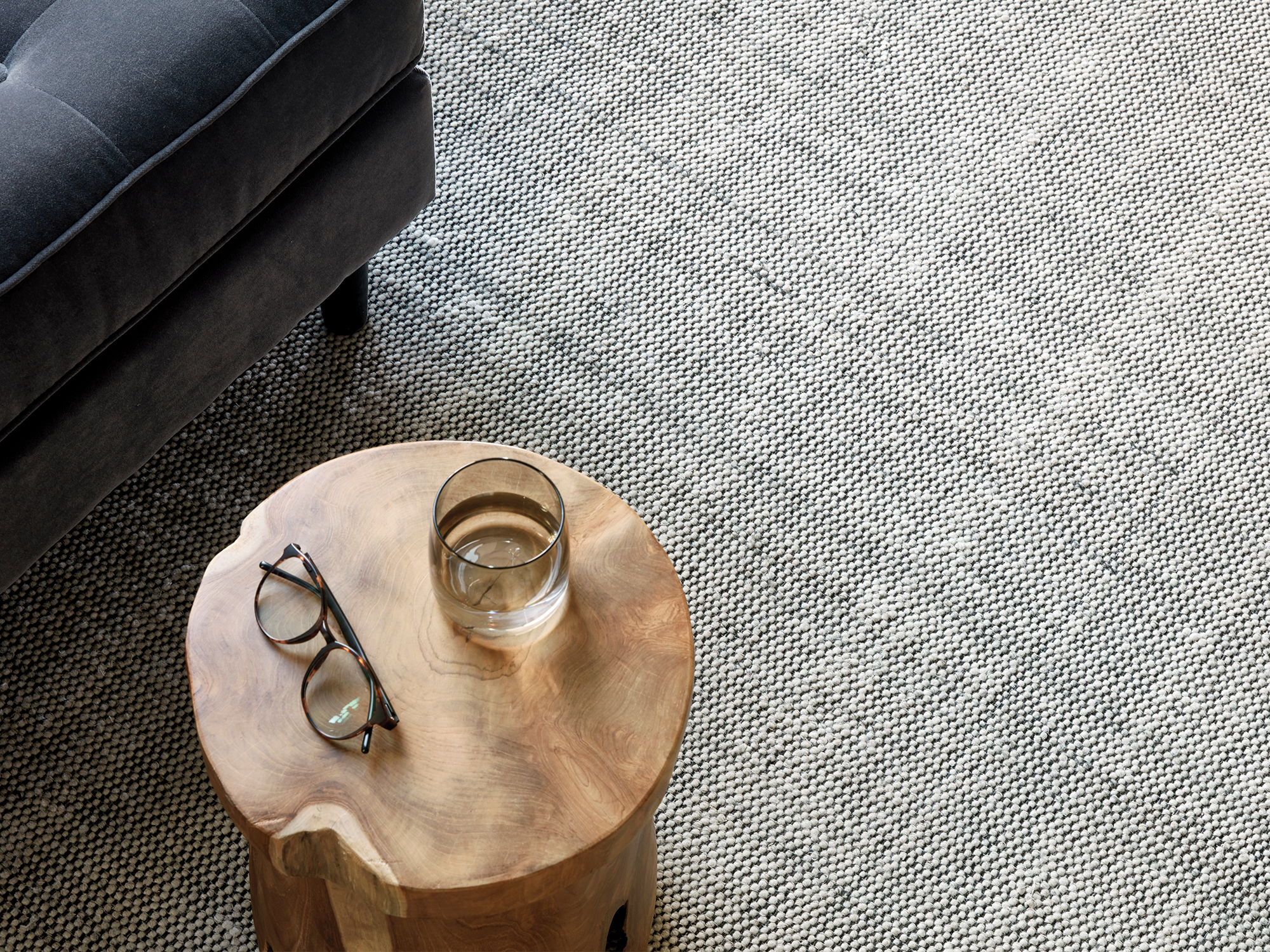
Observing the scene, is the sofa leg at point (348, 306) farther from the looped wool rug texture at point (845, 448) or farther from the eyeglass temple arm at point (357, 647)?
the eyeglass temple arm at point (357, 647)

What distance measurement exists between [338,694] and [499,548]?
0.45ft

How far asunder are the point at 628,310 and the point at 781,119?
37cm

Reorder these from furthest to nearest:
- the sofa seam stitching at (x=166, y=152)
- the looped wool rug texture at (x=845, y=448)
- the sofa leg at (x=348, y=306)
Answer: the sofa leg at (x=348, y=306), the looped wool rug texture at (x=845, y=448), the sofa seam stitching at (x=166, y=152)

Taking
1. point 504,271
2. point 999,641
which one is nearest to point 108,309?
point 504,271

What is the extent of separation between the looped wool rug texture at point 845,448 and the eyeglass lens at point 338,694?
1.32 feet

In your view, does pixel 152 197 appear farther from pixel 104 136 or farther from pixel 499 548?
pixel 499 548

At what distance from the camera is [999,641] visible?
1.21 meters

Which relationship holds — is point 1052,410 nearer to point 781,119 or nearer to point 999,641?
point 999,641

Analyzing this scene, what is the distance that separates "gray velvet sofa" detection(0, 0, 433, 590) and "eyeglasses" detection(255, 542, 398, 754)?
0.98ft

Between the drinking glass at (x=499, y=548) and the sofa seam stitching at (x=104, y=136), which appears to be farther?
the sofa seam stitching at (x=104, y=136)

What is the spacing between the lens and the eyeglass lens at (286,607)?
77 cm

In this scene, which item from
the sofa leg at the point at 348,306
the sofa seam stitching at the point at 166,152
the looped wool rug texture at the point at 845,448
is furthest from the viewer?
the sofa leg at the point at 348,306

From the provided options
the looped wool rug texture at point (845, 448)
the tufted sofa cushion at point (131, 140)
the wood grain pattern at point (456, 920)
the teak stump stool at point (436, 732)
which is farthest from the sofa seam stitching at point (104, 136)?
the wood grain pattern at point (456, 920)

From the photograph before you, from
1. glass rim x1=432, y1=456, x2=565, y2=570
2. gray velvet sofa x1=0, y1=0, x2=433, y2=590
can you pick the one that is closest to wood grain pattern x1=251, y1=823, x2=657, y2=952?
glass rim x1=432, y1=456, x2=565, y2=570
